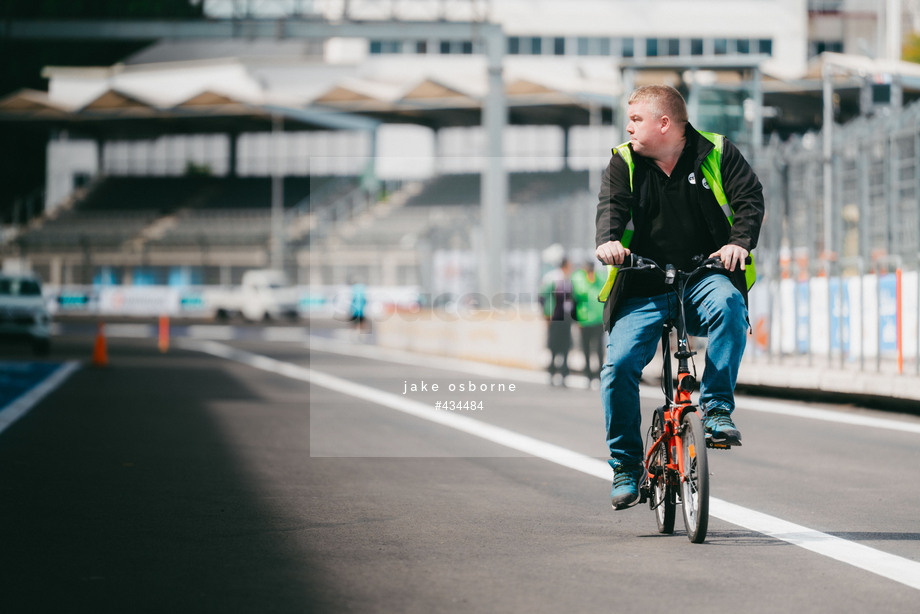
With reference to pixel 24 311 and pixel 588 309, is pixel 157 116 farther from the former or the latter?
pixel 588 309

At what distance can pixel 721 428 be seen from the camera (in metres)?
6.38

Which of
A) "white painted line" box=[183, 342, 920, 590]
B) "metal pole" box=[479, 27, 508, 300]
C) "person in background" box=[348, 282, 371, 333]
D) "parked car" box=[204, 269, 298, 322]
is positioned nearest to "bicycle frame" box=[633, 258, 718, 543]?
"white painted line" box=[183, 342, 920, 590]

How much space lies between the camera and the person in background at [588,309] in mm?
19672

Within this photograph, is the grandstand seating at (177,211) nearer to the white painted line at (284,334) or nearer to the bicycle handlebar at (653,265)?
the white painted line at (284,334)

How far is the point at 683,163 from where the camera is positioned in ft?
22.2

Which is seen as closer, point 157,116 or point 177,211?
point 177,211

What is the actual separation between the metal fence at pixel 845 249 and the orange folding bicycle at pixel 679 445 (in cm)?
859

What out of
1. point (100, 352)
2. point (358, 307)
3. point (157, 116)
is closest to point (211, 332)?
point (358, 307)

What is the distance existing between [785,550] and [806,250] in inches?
524

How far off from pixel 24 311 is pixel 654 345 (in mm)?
24716

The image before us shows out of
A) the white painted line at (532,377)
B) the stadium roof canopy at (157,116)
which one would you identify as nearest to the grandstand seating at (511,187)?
the stadium roof canopy at (157,116)

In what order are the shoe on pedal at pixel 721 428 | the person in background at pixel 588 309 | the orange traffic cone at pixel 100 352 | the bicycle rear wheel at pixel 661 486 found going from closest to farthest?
the shoe on pedal at pixel 721 428
the bicycle rear wheel at pixel 661 486
the person in background at pixel 588 309
the orange traffic cone at pixel 100 352

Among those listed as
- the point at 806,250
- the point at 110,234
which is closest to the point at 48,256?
the point at 110,234

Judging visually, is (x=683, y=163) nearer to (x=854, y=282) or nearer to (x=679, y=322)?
(x=679, y=322)
